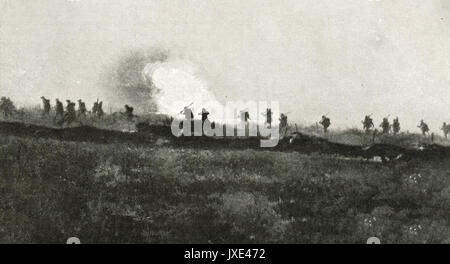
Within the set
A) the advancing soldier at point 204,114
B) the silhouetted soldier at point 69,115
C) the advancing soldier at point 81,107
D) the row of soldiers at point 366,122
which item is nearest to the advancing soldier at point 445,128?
the row of soldiers at point 366,122

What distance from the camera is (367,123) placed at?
827 inches

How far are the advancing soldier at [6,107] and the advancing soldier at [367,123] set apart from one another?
14997 millimetres

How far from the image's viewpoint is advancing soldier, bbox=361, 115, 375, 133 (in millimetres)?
20786

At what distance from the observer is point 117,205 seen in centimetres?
1639

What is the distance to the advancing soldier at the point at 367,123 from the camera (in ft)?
68.2

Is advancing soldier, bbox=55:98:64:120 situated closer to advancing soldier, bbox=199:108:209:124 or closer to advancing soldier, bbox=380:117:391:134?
advancing soldier, bbox=199:108:209:124

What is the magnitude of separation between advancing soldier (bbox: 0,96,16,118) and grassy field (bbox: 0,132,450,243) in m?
1.80

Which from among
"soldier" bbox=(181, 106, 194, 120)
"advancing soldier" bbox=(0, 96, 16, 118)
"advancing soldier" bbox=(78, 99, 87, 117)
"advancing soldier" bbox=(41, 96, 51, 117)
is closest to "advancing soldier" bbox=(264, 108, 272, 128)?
"soldier" bbox=(181, 106, 194, 120)

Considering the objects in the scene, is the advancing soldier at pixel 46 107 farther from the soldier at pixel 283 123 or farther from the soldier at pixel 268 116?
the soldier at pixel 283 123

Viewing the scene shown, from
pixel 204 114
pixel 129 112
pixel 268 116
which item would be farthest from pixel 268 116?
pixel 129 112

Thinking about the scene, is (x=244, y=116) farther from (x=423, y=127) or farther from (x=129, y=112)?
(x=423, y=127)

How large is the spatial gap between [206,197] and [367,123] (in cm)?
856
